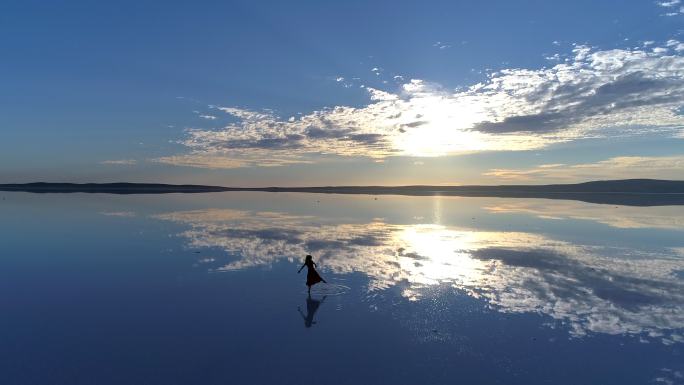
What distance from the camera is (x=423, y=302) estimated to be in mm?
12672

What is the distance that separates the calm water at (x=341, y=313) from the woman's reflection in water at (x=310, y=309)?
0.19 ft

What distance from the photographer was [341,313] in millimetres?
11797

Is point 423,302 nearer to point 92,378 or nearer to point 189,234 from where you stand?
point 92,378

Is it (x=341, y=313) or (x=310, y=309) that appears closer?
(x=341, y=313)

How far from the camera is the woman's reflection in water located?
11039 mm

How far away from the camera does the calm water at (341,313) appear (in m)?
8.41

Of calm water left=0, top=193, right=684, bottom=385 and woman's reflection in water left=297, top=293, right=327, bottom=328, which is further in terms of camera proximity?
woman's reflection in water left=297, top=293, right=327, bottom=328

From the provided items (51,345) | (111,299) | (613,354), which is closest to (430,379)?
(613,354)

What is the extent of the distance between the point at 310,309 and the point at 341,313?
3.07ft

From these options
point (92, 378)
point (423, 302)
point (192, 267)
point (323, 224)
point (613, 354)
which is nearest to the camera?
point (92, 378)

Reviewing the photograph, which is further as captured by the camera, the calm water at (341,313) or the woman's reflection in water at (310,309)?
the woman's reflection in water at (310,309)

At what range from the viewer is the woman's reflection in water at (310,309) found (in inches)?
435

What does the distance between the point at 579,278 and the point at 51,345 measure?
16.6 m

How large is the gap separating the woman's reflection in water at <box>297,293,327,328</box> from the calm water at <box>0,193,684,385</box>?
58 mm
